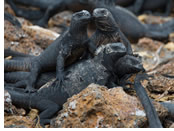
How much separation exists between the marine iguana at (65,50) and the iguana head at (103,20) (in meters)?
0.19

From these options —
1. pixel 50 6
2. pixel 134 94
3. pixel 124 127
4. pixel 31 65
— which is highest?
pixel 50 6

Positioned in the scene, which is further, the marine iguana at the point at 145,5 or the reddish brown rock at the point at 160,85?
the marine iguana at the point at 145,5

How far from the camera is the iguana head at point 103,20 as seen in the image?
13.8 feet

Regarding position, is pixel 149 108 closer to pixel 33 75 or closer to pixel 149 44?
pixel 33 75

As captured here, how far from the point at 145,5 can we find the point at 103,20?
6004mm

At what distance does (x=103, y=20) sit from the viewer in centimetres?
427

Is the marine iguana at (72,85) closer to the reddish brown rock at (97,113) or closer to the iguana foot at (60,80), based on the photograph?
the iguana foot at (60,80)

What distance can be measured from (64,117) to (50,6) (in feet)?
16.0

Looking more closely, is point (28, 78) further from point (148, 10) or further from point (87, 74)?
point (148, 10)

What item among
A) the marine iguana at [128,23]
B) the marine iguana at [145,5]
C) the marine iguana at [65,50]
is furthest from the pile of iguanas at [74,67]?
the marine iguana at [145,5]

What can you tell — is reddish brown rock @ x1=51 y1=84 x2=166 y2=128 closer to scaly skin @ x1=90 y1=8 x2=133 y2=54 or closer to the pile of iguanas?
the pile of iguanas

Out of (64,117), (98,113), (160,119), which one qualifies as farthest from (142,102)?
→ (64,117)

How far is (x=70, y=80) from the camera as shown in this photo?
4020mm

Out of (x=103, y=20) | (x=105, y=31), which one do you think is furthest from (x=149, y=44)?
(x=103, y=20)
